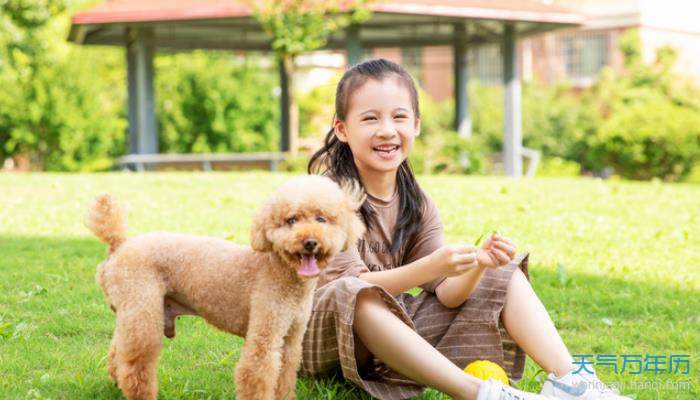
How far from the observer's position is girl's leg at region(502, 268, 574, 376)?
3.22 metres

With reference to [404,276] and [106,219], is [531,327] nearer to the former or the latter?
[404,276]

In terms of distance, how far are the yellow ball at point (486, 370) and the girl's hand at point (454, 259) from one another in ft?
1.31

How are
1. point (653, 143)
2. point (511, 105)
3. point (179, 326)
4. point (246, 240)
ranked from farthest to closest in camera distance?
1. point (511, 105)
2. point (653, 143)
3. point (246, 240)
4. point (179, 326)

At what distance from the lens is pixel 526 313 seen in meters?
3.30

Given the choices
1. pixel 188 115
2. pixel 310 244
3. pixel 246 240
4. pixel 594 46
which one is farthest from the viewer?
pixel 594 46

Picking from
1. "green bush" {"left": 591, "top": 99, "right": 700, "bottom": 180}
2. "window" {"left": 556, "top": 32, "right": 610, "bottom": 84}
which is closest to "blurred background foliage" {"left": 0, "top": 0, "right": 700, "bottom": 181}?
"green bush" {"left": 591, "top": 99, "right": 700, "bottom": 180}

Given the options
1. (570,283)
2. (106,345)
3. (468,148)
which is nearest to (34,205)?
(106,345)

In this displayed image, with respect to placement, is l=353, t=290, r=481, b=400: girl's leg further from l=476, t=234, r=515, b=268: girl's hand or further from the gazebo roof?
the gazebo roof

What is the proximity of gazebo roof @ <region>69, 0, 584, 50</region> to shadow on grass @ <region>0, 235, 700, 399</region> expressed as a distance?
316 inches

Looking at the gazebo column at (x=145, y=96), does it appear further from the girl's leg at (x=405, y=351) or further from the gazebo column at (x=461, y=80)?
the girl's leg at (x=405, y=351)

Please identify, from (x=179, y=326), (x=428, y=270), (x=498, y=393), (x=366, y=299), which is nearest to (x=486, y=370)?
(x=498, y=393)

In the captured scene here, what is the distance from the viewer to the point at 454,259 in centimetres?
307

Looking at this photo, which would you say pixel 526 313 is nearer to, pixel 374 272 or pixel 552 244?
pixel 374 272

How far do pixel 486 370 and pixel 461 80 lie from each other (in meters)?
13.5
